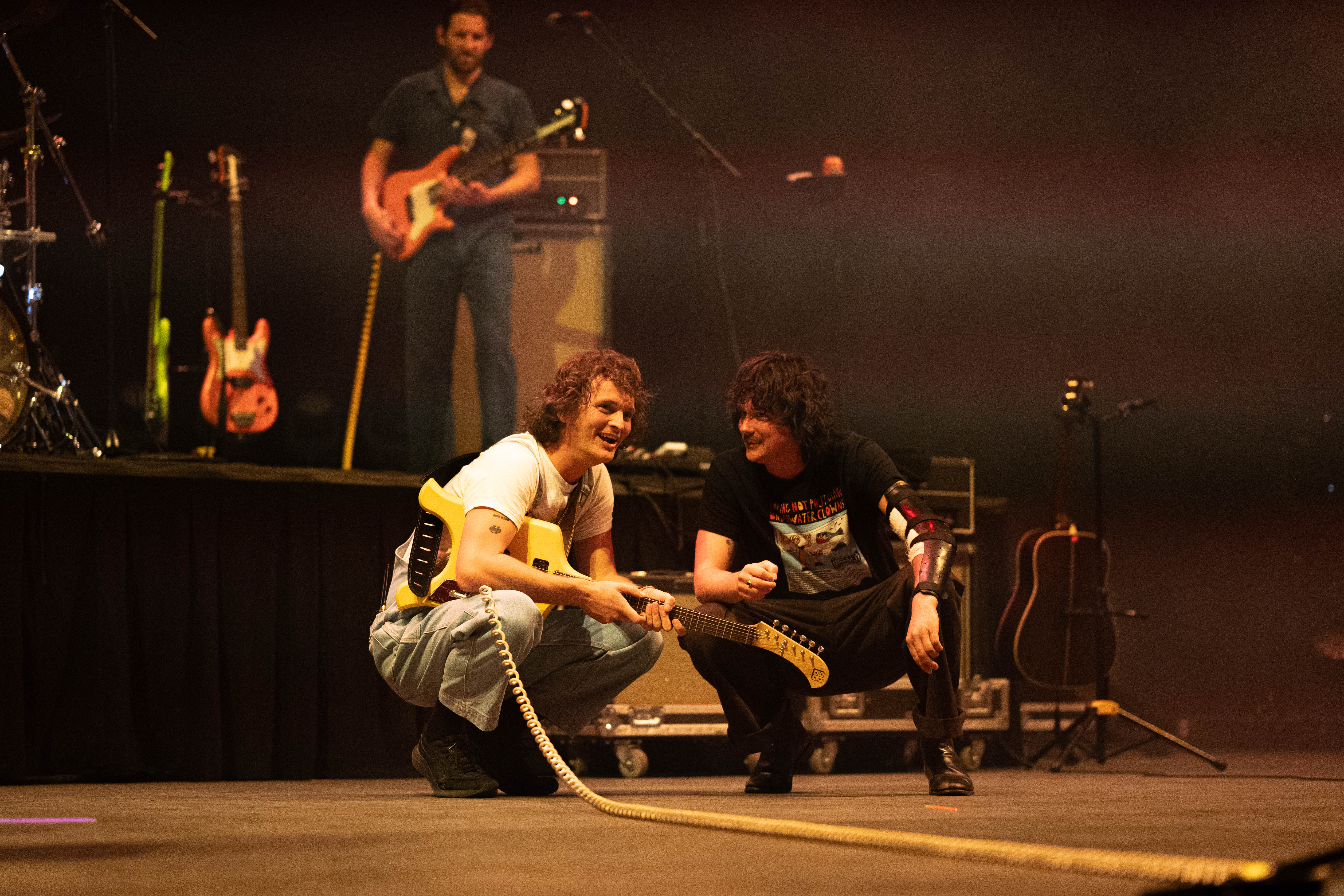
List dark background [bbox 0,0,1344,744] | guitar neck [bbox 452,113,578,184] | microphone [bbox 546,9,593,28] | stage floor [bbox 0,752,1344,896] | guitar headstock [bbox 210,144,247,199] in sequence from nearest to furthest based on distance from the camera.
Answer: stage floor [bbox 0,752,1344,896] < microphone [bbox 546,9,593,28] < guitar neck [bbox 452,113,578,184] < guitar headstock [bbox 210,144,247,199] < dark background [bbox 0,0,1344,744]

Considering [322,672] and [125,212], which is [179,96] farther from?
[322,672]

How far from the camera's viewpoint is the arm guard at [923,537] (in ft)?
9.40

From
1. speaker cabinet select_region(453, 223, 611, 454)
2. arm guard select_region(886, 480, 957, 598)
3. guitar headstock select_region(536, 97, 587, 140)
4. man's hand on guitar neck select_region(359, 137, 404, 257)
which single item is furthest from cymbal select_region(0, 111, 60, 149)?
arm guard select_region(886, 480, 957, 598)

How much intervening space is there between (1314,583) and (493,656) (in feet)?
14.4

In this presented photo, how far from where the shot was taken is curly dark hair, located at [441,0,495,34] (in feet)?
19.1

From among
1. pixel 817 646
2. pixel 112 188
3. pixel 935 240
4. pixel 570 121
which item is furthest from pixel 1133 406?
pixel 112 188

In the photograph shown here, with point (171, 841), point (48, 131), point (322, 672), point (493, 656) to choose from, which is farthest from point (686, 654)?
point (48, 131)

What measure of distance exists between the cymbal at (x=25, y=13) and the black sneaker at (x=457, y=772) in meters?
1.86

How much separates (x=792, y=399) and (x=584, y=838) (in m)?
1.40

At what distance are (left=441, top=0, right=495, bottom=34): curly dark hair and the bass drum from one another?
254 cm

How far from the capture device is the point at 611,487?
319cm

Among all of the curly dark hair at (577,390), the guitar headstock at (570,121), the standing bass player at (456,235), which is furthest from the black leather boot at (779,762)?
the guitar headstock at (570,121)

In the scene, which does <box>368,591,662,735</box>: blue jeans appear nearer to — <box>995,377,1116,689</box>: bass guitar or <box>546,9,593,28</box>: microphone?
<box>995,377,1116,689</box>: bass guitar

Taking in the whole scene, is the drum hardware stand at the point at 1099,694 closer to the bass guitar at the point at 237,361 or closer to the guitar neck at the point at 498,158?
the guitar neck at the point at 498,158
